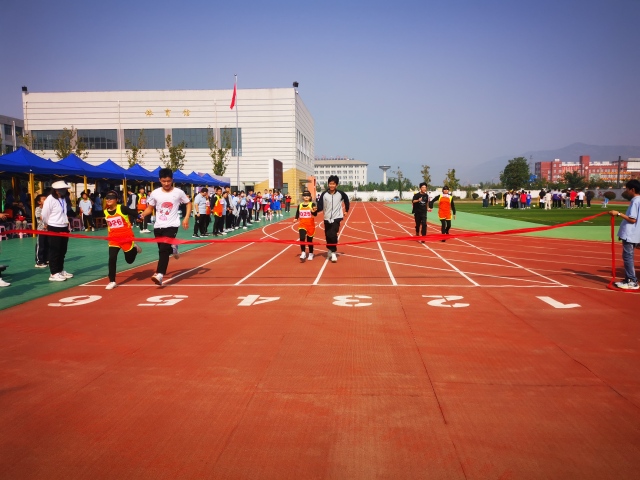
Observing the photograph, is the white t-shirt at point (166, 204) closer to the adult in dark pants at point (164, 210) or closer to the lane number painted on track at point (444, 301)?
the adult in dark pants at point (164, 210)

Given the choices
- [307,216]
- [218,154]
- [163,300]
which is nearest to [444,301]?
[163,300]

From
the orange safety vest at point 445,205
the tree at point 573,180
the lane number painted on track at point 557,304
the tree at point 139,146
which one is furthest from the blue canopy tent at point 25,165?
the tree at point 573,180

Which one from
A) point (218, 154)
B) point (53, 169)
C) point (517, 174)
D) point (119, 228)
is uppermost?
point (218, 154)

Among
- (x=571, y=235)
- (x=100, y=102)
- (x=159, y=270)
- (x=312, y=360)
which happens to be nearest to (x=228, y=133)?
(x=100, y=102)

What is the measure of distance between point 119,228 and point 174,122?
6479cm

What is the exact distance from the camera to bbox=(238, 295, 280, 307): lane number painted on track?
858 centimetres

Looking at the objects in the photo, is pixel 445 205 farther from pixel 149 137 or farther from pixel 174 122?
pixel 149 137

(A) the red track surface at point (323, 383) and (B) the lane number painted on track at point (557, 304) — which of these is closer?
(A) the red track surface at point (323, 383)

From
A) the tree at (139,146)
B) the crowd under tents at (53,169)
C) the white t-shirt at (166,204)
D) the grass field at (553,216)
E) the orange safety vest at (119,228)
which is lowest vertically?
the grass field at (553,216)

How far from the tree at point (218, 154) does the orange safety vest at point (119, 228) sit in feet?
162

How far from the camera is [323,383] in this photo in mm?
4906

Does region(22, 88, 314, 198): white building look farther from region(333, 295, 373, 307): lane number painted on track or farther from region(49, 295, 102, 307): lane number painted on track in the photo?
region(333, 295, 373, 307): lane number painted on track

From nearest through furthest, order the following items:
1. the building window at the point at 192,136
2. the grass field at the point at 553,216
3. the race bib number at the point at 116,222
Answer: the race bib number at the point at 116,222 → the grass field at the point at 553,216 → the building window at the point at 192,136

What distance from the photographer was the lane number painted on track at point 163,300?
8.61 meters
